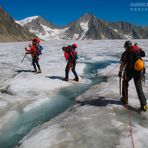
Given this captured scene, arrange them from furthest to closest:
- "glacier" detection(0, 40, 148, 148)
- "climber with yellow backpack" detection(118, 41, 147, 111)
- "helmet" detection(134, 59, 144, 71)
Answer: "climber with yellow backpack" detection(118, 41, 147, 111)
"helmet" detection(134, 59, 144, 71)
"glacier" detection(0, 40, 148, 148)

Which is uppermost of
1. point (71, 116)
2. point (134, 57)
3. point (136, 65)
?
point (134, 57)

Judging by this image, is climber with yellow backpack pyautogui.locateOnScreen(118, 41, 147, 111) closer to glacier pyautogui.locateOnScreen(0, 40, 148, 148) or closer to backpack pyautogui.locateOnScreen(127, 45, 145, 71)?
backpack pyautogui.locateOnScreen(127, 45, 145, 71)

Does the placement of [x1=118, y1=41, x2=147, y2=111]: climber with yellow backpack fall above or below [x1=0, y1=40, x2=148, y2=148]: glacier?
above

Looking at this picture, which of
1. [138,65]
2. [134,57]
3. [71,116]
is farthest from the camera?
[134,57]

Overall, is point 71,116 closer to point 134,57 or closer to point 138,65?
point 138,65

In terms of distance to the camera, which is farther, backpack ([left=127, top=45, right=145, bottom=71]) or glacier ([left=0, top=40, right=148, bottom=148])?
backpack ([left=127, top=45, right=145, bottom=71])

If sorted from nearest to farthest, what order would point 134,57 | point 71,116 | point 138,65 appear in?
point 138,65, point 71,116, point 134,57

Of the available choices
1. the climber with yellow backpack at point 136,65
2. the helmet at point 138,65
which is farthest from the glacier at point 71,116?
the helmet at point 138,65

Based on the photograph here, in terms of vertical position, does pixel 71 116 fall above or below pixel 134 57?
below

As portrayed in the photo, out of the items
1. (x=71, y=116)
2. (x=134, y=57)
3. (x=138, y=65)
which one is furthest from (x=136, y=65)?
(x=71, y=116)

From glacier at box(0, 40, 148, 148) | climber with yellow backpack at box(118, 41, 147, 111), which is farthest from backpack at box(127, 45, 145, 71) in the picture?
glacier at box(0, 40, 148, 148)

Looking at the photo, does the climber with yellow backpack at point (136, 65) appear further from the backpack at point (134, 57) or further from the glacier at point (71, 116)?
the glacier at point (71, 116)

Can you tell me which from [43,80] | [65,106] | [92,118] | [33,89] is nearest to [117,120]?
[92,118]

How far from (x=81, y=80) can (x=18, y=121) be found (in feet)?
21.5
